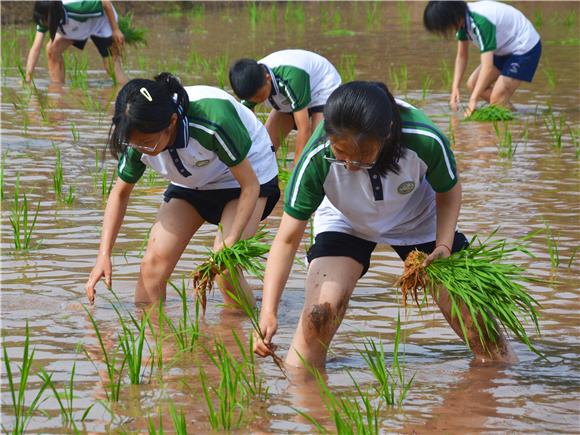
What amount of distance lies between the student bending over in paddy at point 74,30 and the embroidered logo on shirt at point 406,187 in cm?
691

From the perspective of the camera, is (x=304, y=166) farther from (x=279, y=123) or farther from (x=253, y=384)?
(x=279, y=123)

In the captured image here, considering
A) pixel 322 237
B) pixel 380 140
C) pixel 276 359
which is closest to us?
pixel 380 140

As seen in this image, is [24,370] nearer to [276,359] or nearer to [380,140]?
[276,359]

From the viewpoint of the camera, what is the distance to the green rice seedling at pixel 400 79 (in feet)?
34.5

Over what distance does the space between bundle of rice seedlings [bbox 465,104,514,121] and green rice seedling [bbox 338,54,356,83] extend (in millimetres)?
1143

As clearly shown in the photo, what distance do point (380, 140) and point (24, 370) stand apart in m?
1.20

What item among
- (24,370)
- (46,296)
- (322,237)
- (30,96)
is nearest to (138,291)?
(46,296)

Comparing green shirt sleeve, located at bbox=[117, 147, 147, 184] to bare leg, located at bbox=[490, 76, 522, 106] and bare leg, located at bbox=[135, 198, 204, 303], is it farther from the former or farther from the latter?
bare leg, located at bbox=[490, 76, 522, 106]

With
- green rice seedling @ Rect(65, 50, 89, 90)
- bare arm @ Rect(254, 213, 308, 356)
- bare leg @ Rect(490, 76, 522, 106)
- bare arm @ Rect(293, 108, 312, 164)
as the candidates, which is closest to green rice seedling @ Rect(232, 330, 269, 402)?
bare arm @ Rect(254, 213, 308, 356)

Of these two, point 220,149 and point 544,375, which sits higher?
point 220,149

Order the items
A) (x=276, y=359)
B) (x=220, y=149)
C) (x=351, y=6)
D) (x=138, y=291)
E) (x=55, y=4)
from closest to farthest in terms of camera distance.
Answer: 1. (x=276, y=359)
2. (x=220, y=149)
3. (x=138, y=291)
4. (x=55, y=4)
5. (x=351, y=6)

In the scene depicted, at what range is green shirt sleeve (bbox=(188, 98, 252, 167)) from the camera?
4.25m

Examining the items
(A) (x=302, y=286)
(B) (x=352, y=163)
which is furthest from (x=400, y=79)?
(B) (x=352, y=163)

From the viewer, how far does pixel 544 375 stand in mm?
3836
